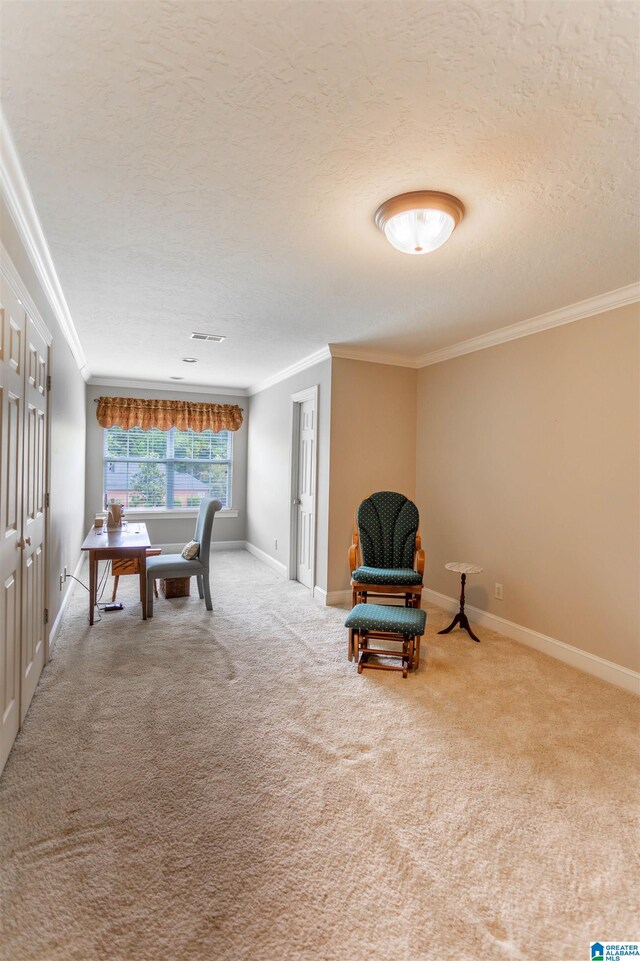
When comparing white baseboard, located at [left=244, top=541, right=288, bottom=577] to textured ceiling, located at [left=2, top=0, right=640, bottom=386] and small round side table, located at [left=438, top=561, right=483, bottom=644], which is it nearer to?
small round side table, located at [left=438, top=561, right=483, bottom=644]

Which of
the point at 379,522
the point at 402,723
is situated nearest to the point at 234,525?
the point at 379,522

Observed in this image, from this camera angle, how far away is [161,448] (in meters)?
6.68

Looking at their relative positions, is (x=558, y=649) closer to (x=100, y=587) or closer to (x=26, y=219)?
(x=26, y=219)

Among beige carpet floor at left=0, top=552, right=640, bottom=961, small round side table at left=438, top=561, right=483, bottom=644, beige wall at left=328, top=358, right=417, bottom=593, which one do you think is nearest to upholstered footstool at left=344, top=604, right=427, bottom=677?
beige carpet floor at left=0, top=552, right=640, bottom=961

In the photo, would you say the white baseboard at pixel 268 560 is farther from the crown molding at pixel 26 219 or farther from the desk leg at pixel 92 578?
the crown molding at pixel 26 219

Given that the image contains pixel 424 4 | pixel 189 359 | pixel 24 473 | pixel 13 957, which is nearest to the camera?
pixel 424 4

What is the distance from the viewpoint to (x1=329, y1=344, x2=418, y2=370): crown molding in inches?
170

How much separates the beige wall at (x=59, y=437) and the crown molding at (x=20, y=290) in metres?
0.06

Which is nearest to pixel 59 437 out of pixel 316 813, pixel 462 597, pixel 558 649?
pixel 316 813

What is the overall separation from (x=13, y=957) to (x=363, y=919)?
38.3 inches

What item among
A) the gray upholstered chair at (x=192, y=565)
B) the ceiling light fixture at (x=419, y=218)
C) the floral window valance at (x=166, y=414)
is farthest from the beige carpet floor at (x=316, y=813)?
the floral window valance at (x=166, y=414)

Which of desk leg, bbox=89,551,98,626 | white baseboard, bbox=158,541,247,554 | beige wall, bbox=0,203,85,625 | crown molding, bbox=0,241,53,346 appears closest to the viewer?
crown molding, bbox=0,241,53,346

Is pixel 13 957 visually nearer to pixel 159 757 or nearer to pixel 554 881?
pixel 159 757

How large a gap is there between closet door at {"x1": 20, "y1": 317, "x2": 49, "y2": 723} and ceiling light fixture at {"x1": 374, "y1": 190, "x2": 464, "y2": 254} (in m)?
1.81
